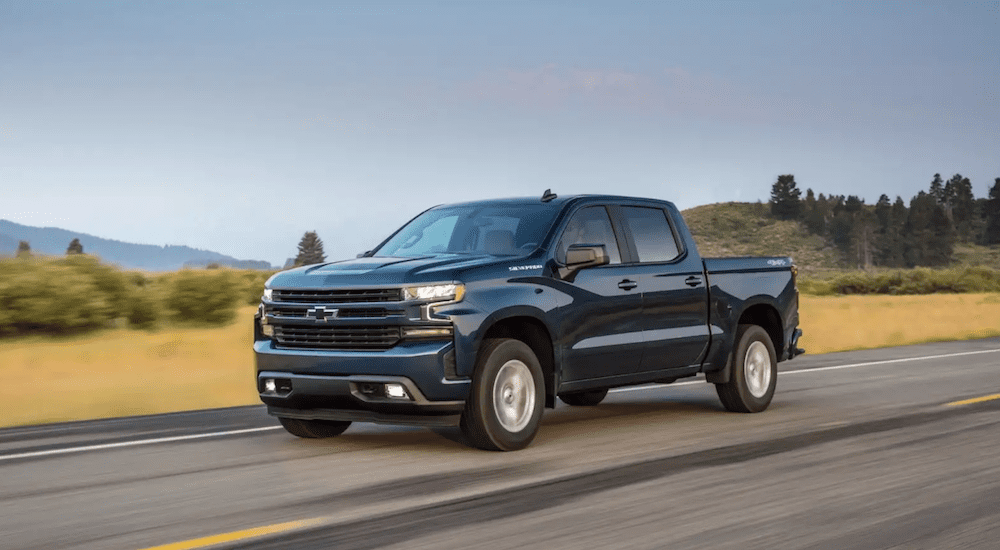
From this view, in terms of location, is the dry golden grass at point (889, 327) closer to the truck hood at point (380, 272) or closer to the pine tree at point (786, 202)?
the truck hood at point (380, 272)

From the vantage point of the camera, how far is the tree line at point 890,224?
164 metres

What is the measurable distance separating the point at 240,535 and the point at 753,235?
16678cm

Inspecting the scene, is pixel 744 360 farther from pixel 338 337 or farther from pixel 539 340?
pixel 338 337

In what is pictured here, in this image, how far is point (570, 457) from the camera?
8.43 meters

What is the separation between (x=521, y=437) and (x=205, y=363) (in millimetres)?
12478

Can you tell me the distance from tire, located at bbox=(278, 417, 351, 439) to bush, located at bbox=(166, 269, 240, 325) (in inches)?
789

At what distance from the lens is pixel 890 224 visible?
170m

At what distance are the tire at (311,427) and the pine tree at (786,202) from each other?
174 metres

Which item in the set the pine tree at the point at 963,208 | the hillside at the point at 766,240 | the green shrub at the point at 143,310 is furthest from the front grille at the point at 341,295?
the pine tree at the point at 963,208

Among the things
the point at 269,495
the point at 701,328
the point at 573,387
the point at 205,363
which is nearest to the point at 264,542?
the point at 269,495

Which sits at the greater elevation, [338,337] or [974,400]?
[338,337]

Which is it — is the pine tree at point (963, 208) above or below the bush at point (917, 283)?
above

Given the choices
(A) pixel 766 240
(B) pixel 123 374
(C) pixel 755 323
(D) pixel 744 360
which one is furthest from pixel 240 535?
(A) pixel 766 240

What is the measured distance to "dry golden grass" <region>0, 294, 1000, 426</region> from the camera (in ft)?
46.3
